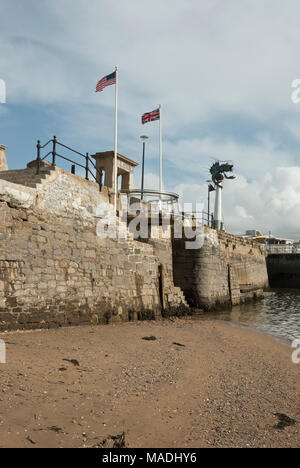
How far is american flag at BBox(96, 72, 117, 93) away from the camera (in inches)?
599

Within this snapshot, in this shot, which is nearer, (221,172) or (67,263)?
(67,263)

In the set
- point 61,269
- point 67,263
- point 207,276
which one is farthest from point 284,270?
point 61,269

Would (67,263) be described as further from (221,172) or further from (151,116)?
(221,172)

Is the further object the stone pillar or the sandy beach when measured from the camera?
the stone pillar

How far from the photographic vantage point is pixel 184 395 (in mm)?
5945

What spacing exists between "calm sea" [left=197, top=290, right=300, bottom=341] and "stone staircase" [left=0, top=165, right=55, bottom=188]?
9798 millimetres

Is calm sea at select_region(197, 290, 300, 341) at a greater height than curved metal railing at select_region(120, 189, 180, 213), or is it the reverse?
curved metal railing at select_region(120, 189, 180, 213)

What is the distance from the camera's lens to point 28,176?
10656 mm

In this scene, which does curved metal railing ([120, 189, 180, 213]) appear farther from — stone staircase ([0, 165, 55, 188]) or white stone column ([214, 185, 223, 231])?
white stone column ([214, 185, 223, 231])

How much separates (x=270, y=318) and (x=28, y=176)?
43.1 ft

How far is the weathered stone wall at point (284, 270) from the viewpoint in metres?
40.2

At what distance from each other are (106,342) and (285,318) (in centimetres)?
1162

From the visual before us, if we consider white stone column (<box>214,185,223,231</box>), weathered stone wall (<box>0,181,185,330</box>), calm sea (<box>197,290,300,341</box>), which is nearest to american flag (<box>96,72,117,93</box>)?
weathered stone wall (<box>0,181,185,330</box>)

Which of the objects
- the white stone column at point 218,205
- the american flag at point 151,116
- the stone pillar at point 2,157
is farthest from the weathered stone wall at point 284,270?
the stone pillar at point 2,157
